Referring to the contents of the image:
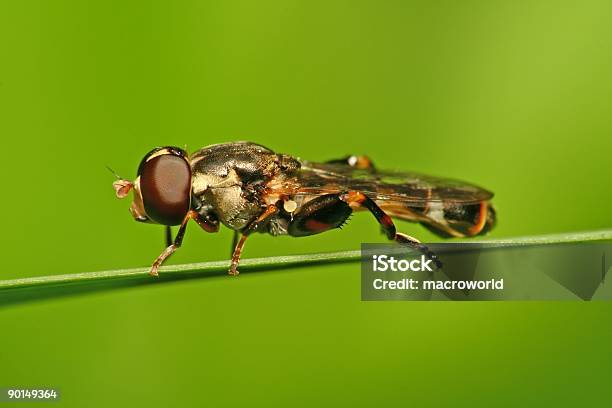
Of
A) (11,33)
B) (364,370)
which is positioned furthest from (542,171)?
(11,33)

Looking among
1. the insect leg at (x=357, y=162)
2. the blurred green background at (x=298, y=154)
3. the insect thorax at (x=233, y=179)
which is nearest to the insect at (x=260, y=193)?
the insect thorax at (x=233, y=179)

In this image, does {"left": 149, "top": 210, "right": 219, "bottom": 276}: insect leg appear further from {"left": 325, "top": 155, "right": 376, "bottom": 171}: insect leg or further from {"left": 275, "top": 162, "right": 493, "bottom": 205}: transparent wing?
{"left": 325, "top": 155, "right": 376, "bottom": 171}: insect leg

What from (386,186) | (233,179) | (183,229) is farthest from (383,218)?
(183,229)

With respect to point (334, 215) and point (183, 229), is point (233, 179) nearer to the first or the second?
point (183, 229)

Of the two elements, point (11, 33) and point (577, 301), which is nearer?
point (577, 301)

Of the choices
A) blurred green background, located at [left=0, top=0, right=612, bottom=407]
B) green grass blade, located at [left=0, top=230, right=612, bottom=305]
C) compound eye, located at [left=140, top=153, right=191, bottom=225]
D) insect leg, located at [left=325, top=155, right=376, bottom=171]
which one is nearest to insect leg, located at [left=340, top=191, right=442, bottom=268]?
insect leg, located at [left=325, top=155, right=376, bottom=171]

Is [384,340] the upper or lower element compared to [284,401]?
upper

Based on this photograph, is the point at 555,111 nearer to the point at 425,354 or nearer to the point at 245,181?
the point at 425,354
